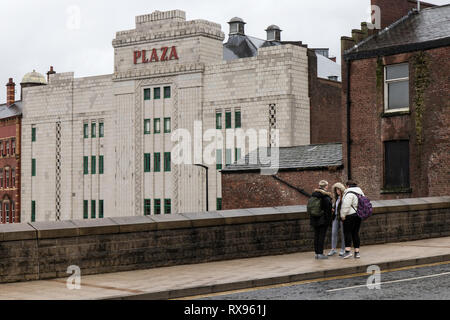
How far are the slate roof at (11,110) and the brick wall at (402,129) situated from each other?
48.2 meters

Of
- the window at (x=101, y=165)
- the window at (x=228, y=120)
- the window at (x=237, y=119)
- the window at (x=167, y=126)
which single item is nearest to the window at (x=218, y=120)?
the window at (x=228, y=120)

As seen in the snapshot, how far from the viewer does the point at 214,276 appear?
13773 mm

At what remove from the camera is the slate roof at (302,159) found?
37281 mm

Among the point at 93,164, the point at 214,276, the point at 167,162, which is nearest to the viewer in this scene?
the point at 214,276

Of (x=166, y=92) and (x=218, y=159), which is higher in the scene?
(x=166, y=92)

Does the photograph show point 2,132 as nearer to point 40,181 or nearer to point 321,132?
point 40,181

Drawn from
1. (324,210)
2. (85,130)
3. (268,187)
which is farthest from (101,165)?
(324,210)

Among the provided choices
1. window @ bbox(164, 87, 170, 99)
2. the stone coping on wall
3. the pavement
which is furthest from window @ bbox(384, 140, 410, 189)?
window @ bbox(164, 87, 170, 99)

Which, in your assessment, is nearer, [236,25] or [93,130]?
[93,130]

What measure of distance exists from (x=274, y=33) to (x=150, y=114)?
21.5 metres

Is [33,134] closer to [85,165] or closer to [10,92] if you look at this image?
[85,165]

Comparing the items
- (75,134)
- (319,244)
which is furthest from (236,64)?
(319,244)

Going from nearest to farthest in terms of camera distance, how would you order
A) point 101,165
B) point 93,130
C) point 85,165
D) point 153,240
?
point 153,240
point 101,165
point 93,130
point 85,165

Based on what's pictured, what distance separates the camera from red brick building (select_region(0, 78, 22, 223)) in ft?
244
